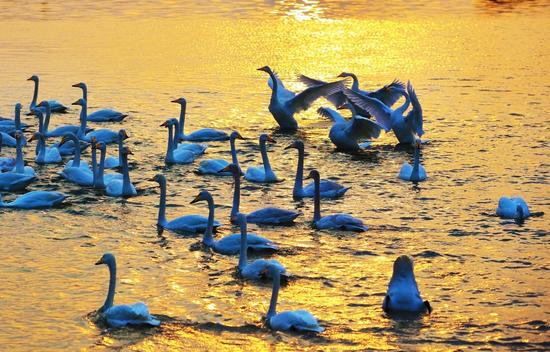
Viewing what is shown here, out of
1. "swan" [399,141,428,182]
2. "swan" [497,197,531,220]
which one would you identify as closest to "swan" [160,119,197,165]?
"swan" [399,141,428,182]

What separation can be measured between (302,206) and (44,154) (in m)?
4.80

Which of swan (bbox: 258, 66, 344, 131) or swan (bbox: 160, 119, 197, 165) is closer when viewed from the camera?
swan (bbox: 160, 119, 197, 165)

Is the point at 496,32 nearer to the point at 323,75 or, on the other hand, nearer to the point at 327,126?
the point at 323,75

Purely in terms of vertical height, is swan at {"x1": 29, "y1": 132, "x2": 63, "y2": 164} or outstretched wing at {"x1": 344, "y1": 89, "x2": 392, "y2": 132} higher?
outstretched wing at {"x1": 344, "y1": 89, "x2": 392, "y2": 132}

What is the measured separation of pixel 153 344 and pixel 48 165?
829 cm

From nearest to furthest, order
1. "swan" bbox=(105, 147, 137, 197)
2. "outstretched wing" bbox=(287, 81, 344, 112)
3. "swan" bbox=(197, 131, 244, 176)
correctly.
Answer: "swan" bbox=(105, 147, 137, 197)
"swan" bbox=(197, 131, 244, 176)
"outstretched wing" bbox=(287, 81, 344, 112)

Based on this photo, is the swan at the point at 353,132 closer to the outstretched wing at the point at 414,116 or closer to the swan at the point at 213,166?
the outstretched wing at the point at 414,116

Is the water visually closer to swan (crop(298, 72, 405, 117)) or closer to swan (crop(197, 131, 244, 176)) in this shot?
swan (crop(197, 131, 244, 176))

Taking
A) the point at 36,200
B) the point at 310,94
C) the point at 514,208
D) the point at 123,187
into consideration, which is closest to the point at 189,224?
the point at 123,187

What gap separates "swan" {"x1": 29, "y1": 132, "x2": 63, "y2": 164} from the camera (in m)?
18.0

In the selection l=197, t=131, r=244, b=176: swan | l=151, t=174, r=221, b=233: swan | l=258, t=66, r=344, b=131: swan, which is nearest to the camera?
l=151, t=174, r=221, b=233: swan

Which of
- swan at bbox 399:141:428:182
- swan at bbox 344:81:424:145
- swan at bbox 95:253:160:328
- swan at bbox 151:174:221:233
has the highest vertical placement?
swan at bbox 344:81:424:145

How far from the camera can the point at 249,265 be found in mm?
12250

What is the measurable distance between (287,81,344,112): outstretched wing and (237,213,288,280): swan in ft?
30.3
